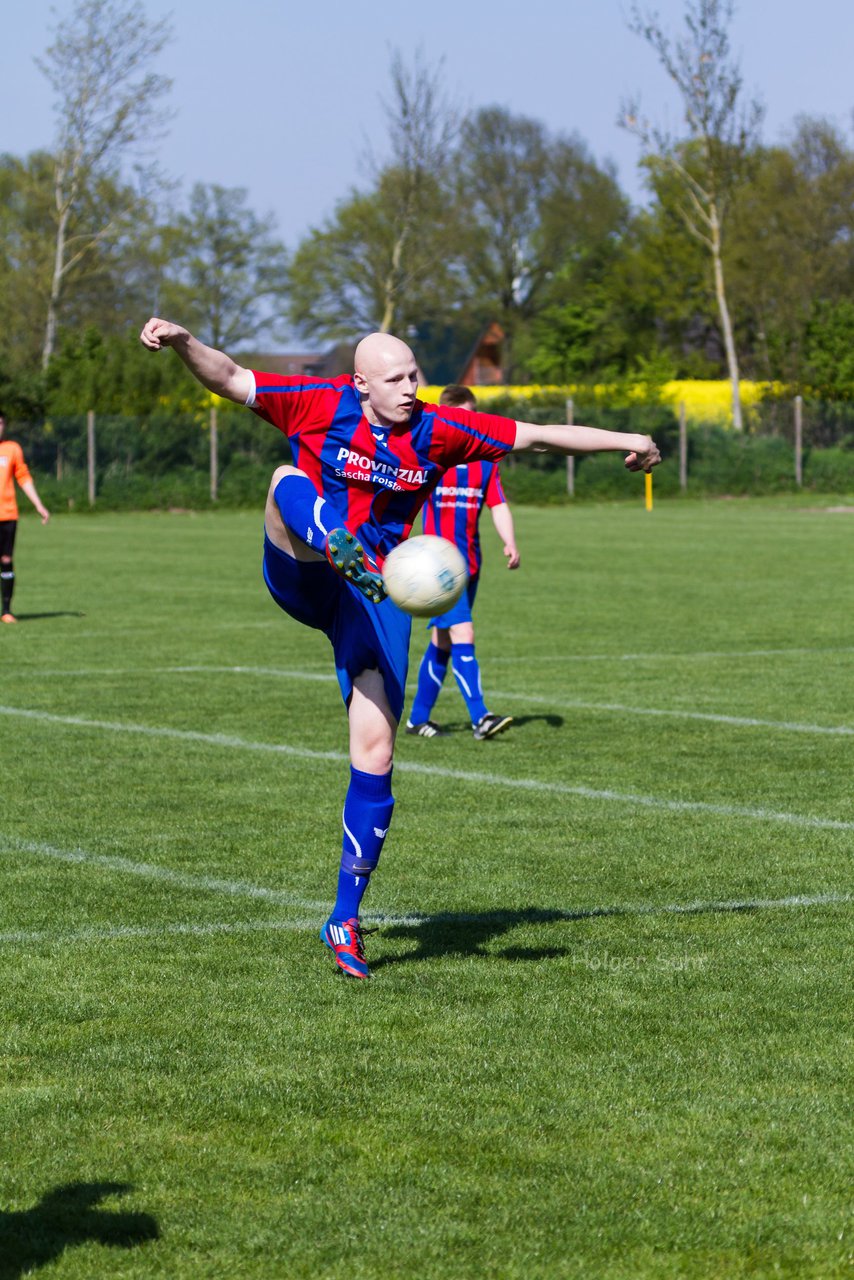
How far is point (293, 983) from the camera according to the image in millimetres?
5875

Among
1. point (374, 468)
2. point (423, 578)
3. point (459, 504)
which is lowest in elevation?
point (423, 578)

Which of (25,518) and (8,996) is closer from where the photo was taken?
(8,996)

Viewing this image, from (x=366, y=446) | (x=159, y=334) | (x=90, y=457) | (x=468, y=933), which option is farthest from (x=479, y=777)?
(x=90, y=457)

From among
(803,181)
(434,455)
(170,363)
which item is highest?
(803,181)

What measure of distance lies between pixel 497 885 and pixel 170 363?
45148 mm

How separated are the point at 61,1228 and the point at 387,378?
3.07m

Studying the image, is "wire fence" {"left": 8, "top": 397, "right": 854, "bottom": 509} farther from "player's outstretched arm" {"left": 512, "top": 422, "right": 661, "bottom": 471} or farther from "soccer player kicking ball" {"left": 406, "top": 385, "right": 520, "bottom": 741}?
"player's outstretched arm" {"left": 512, "top": 422, "right": 661, "bottom": 471}

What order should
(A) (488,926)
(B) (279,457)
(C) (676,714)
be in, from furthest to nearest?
(B) (279,457) → (C) (676,714) → (A) (488,926)

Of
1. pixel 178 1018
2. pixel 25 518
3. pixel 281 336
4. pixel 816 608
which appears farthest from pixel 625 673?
pixel 281 336

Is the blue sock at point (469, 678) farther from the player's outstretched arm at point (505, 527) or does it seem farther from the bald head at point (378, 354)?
the bald head at point (378, 354)

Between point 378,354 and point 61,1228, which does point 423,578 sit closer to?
point 378,354

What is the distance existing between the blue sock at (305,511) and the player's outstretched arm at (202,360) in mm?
316

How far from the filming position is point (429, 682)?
1198 cm

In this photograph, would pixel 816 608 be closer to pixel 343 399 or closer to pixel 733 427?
pixel 343 399
